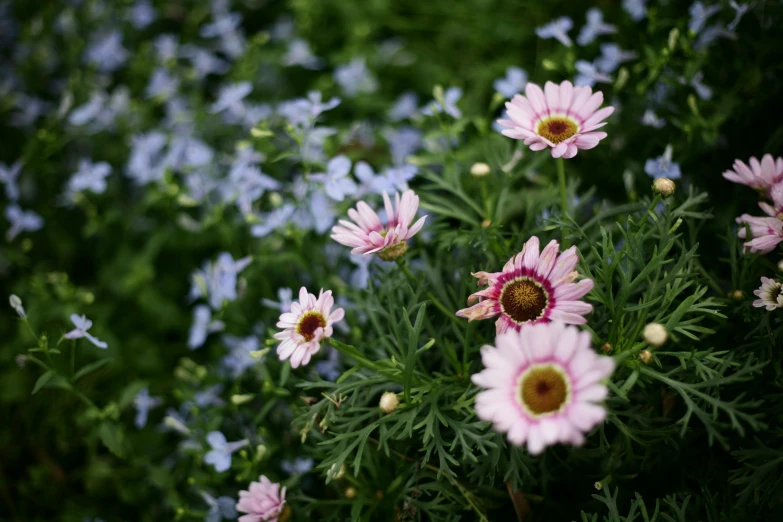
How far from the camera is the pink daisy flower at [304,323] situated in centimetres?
107

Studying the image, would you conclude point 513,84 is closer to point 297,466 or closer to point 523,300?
point 523,300

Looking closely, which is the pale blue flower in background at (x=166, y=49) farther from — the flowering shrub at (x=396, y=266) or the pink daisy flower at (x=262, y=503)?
the pink daisy flower at (x=262, y=503)

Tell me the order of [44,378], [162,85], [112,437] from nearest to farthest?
[44,378]
[112,437]
[162,85]

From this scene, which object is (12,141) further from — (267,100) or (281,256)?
(281,256)

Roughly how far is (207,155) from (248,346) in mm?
828

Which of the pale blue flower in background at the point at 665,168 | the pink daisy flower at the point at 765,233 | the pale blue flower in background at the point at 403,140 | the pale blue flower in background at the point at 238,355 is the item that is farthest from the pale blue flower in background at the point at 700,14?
the pale blue flower in background at the point at 238,355

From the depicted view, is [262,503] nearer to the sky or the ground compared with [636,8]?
nearer to the ground

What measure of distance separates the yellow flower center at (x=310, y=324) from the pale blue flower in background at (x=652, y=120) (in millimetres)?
1101

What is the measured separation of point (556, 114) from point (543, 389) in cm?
57

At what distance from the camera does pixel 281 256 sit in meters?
1.72

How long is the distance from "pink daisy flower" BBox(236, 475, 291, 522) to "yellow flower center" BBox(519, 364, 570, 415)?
2.08ft

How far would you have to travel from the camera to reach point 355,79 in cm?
242

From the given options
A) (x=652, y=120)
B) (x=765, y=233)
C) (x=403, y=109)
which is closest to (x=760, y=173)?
(x=765, y=233)

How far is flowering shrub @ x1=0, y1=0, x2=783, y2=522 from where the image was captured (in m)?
1.14
